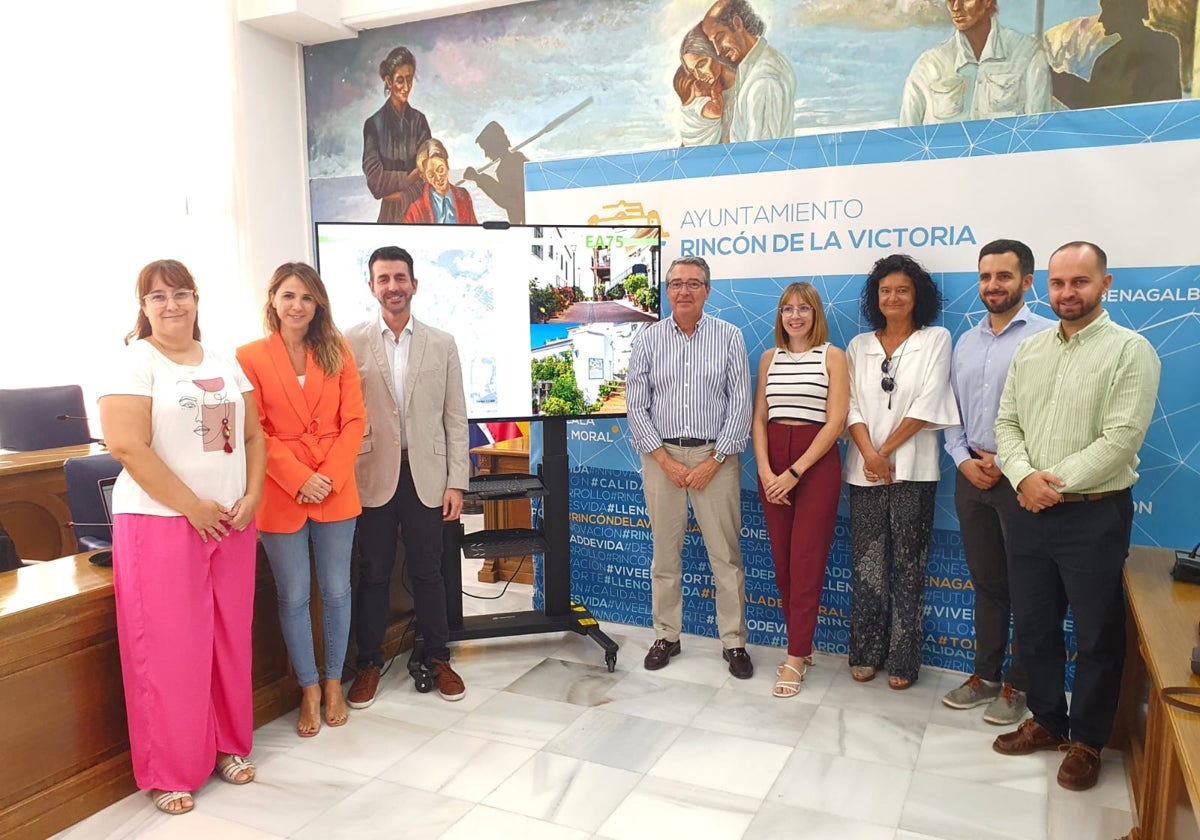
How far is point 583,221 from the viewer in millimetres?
4219

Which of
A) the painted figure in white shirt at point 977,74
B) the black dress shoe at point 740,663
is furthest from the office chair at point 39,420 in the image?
the painted figure in white shirt at point 977,74

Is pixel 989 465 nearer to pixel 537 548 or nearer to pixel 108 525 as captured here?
pixel 537 548

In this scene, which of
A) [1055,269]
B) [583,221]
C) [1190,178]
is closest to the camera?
[1055,269]

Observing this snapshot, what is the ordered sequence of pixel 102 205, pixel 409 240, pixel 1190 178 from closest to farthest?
pixel 1190 178 → pixel 409 240 → pixel 102 205

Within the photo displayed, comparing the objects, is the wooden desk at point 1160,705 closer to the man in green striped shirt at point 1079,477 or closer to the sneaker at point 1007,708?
the man in green striped shirt at point 1079,477

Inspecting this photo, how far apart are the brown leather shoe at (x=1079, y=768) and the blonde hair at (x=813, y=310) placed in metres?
1.70

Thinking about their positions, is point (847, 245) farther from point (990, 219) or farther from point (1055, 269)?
point (1055, 269)

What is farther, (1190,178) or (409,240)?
(409,240)

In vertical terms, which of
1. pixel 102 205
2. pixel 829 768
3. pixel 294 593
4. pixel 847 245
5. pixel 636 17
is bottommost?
pixel 829 768

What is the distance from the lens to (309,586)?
3.07 m

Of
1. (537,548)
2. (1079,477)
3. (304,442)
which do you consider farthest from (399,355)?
(1079,477)

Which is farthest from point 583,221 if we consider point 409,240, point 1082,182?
point 1082,182

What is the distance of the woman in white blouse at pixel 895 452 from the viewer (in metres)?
3.30

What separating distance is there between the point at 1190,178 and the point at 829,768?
248 cm
